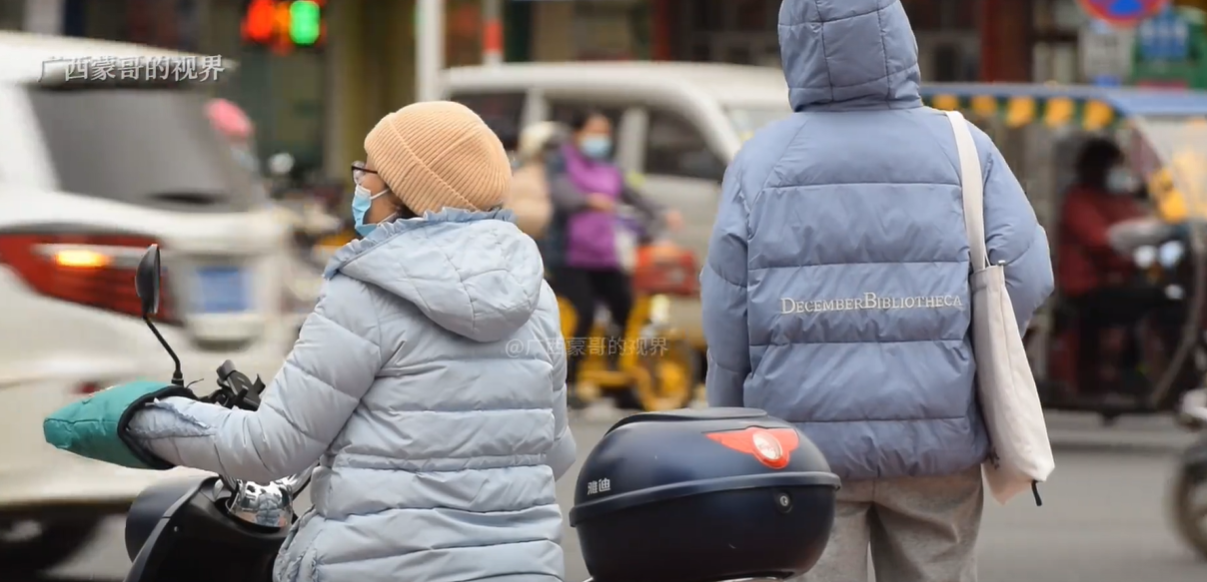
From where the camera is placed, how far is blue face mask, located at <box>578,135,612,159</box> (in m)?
14.0

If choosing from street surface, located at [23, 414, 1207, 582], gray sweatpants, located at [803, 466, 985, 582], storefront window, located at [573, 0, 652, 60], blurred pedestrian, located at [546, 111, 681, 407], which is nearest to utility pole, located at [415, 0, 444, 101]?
blurred pedestrian, located at [546, 111, 681, 407]

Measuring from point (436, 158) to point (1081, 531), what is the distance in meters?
6.61

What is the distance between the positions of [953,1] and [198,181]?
56.5 feet

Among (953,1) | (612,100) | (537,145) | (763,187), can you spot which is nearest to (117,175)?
(763,187)

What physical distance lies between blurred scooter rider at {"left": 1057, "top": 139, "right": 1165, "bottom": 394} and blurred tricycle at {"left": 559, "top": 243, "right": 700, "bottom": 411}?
232 cm

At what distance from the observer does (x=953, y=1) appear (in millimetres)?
23438

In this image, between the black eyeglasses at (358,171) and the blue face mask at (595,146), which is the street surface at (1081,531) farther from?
the black eyeglasses at (358,171)

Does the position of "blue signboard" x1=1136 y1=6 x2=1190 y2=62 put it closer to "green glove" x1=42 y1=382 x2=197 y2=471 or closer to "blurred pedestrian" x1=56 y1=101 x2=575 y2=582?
"blurred pedestrian" x1=56 y1=101 x2=575 y2=582

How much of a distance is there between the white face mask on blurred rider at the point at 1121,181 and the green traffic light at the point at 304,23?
7232 millimetres

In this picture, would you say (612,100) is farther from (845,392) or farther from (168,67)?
(845,392)

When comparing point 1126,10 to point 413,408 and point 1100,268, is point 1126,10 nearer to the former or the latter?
point 1100,268

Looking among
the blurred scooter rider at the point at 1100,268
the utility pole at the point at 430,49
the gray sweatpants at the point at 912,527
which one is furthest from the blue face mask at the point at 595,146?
the gray sweatpants at the point at 912,527

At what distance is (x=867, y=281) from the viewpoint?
4043 mm

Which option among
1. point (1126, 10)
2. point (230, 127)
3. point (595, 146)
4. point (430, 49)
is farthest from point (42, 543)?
point (1126, 10)
